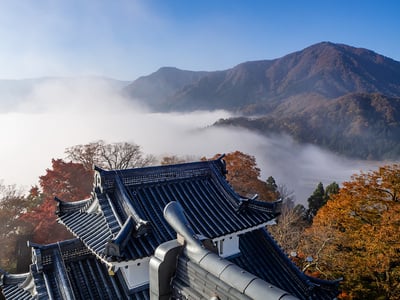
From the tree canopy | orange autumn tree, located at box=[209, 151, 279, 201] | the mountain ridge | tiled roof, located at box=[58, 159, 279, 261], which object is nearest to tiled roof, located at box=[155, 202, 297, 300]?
tiled roof, located at box=[58, 159, 279, 261]

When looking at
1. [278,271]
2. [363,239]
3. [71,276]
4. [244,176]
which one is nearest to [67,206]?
[71,276]

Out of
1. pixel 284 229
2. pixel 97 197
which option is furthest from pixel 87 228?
pixel 284 229

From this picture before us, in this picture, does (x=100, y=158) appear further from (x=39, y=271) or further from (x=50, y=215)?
(x=39, y=271)

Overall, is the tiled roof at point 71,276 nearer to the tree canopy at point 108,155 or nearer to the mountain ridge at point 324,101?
the tree canopy at point 108,155

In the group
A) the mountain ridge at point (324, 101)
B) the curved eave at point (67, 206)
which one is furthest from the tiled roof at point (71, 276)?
the mountain ridge at point (324, 101)

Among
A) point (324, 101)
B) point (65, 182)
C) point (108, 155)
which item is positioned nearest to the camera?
point (65, 182)

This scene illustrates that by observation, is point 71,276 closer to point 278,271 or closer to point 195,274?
point 195,274

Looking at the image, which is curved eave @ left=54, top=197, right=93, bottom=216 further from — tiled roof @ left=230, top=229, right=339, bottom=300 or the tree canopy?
the tree canopy
